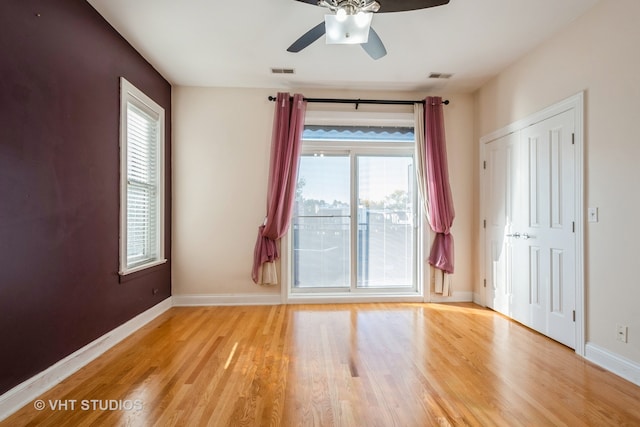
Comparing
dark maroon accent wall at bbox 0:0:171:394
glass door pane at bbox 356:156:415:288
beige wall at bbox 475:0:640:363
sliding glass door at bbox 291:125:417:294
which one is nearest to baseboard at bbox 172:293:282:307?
sliding glass door at bbox 291:125:417:294

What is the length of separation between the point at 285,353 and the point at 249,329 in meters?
0.70

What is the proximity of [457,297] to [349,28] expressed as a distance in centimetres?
349

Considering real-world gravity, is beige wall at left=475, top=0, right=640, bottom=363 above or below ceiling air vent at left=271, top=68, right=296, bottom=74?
below

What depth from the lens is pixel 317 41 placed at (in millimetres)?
2998

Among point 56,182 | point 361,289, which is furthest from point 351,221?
point 56,182

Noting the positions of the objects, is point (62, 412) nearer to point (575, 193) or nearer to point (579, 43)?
point (575, 193)

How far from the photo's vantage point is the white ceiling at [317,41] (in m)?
2.53

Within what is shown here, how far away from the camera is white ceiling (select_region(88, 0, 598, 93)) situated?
2529 millimetres

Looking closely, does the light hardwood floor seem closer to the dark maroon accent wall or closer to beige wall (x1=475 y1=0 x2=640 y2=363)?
the dark maroon accent wall

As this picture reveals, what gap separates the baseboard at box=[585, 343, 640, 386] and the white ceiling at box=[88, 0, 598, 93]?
263 cm

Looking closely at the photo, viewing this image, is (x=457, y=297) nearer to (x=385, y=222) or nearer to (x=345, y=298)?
(x=385, y=222)

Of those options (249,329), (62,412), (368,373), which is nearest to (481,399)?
(368,373)

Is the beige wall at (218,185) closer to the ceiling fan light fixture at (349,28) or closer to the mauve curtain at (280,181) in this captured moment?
the mauve curtain at (280,181)

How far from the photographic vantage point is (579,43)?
261 centimetres
